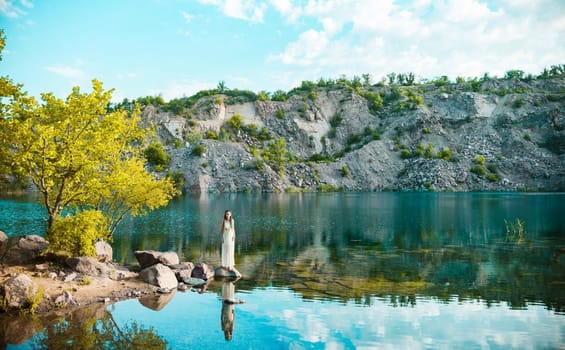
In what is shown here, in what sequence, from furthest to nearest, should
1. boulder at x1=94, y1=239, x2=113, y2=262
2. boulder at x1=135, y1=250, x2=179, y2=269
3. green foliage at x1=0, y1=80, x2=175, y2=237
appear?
boulder at x1=135, y1=250, x2=179, y2=269 < boulder at x1=94, y1=239, x2=113, y2=262 < green foliage at x1=0, y1=80, x2=175, y2=237

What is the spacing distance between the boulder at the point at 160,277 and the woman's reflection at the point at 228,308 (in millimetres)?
2406

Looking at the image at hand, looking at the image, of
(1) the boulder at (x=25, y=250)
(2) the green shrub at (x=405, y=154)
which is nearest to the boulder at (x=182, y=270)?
(1) the boulder at (x=25, y=250)

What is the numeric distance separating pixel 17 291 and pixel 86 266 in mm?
4380

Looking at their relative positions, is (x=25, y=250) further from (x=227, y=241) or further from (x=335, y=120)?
(x=335, y=120)

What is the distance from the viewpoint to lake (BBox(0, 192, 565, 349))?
14.2 metres

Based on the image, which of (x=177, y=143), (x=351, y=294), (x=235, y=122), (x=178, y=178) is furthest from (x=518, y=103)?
(x=351, y=294)

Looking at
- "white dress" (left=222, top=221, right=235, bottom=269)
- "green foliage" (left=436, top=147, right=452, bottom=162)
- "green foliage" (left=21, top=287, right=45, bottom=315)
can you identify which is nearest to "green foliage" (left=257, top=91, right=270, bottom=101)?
"green foliage" (left=436, top=147, right=452, bottom=162)

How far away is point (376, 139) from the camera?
131 m

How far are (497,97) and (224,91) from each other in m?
86.2

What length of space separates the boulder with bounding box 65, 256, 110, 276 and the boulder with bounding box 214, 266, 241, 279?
17.8 ft

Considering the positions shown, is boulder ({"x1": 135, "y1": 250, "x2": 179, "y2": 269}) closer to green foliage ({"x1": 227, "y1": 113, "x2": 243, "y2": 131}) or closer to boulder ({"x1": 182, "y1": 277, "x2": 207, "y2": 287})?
boulder ({"x1": 182, "y1": 277, "x2": 207, "y2": 287})

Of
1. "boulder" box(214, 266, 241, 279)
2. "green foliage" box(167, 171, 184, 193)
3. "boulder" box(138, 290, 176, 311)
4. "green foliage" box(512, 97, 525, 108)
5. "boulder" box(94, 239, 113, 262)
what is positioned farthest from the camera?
"green foliage" box(512, 97, 525, 108)

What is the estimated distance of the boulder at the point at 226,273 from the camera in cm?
2312

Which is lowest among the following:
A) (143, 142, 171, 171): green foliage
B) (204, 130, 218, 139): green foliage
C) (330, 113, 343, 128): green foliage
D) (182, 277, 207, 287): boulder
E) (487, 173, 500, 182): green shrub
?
(182, 277, 207, 287): boulder
